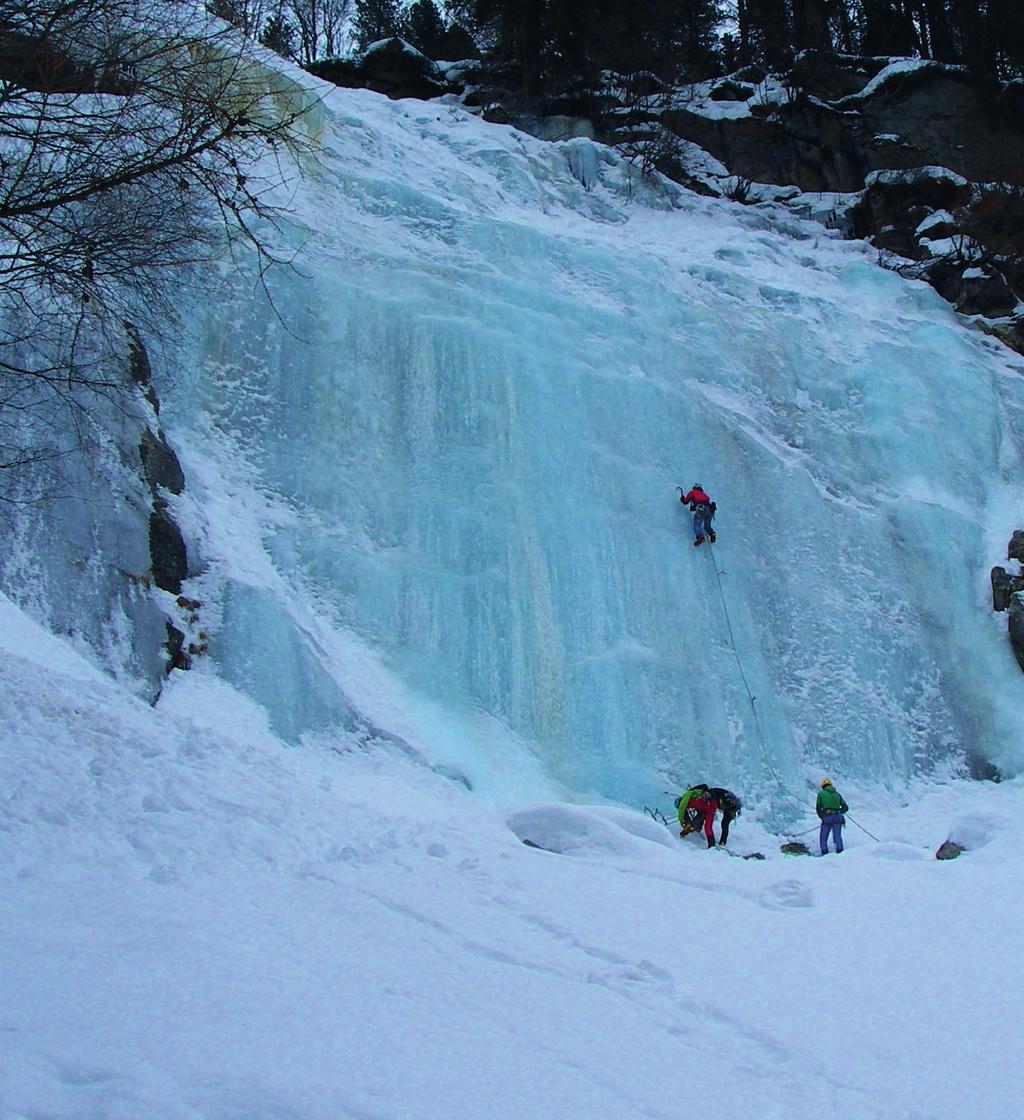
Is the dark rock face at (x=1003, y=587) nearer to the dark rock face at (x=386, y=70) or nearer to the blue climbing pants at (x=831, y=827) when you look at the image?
the blue climbing pants at (x=831, y=827)

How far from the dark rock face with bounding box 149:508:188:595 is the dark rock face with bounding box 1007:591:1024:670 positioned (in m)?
10.7

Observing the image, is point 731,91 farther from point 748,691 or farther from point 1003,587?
point 748,691

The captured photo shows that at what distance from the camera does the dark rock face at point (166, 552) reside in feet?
31.9

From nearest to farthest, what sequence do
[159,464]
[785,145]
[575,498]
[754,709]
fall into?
[159,464] → [754,709] → [575,498] → [785,145]

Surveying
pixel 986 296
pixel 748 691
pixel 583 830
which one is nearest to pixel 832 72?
pixel 986 296

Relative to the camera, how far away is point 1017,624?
1367 cm

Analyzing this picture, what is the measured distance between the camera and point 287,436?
40.0ft

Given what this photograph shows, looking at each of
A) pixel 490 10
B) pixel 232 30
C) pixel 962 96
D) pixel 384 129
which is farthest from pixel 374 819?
pixel 962 96

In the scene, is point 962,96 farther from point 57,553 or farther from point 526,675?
point 57,553

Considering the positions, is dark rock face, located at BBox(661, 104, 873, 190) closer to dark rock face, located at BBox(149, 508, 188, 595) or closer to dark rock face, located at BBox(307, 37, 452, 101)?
dark rock face, located at BBox(307, 37, 452, 101)

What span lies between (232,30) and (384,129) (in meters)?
14.2

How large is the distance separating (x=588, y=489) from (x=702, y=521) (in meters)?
1.53

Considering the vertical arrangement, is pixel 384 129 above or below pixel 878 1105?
above

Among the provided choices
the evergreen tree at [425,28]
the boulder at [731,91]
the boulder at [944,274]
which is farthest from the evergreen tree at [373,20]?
the boulder at [944,274]
